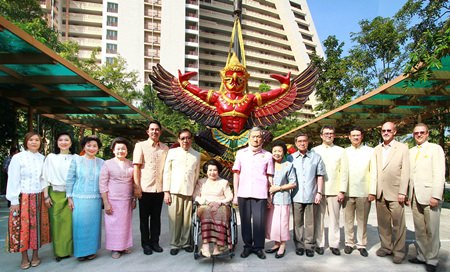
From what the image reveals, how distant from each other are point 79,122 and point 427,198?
9376 mm

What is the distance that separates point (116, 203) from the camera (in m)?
3.56

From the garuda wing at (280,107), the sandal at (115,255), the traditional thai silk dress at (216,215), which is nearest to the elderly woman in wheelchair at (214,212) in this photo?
the traditional thai silk dress at (216,215)

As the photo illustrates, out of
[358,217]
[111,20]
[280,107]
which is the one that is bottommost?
[358,217]

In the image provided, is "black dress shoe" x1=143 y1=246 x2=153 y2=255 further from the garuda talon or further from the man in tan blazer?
the man in tan blazer

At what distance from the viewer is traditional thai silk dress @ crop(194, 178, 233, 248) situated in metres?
3.34

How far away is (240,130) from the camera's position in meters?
5.70

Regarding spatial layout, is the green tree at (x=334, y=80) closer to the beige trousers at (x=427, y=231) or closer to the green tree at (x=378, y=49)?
the green tree at (x=378, y=49)

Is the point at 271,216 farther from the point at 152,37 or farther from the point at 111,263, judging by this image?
the point at 152,37

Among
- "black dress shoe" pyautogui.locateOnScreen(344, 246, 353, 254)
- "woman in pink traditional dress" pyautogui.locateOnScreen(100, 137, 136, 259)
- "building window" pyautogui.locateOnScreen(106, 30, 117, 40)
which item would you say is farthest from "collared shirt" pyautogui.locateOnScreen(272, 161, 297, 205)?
"building window" pyautogui.locateOnScreen(106, 30, 117, 40)

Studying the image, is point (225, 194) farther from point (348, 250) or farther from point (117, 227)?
point (348, 250)

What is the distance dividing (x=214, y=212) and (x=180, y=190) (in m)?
0.54

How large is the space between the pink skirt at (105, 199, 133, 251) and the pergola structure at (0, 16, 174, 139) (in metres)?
2.18

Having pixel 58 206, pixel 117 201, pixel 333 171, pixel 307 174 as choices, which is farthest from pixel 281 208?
pixel 58 206

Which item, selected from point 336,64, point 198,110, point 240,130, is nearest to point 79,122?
point 198,110
